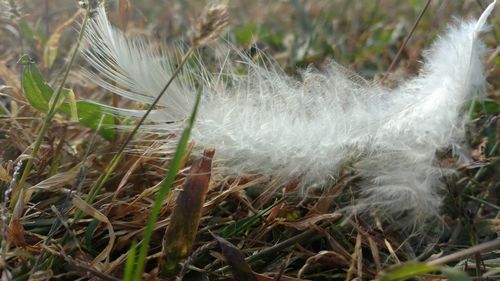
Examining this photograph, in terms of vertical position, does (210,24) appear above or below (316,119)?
above

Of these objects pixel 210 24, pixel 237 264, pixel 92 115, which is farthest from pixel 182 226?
pixel 92 115

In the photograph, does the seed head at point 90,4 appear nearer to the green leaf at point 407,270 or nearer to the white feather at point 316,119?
the white feather at point 316,119

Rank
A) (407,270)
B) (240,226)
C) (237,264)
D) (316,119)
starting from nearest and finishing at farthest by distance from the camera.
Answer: (407,270) < (237,264) < (240,226) < (316,119)

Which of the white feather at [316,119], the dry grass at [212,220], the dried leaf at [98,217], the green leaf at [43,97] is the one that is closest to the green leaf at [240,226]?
the dry grass at [212,220]

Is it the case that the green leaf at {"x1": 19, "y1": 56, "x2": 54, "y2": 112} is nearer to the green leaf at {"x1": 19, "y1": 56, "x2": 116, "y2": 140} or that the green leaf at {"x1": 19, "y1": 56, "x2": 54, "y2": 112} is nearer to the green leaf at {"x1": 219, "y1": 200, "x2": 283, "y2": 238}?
the green leaf at {"x1": 19, "y1": 56, "x2": 116, "y2": 140}

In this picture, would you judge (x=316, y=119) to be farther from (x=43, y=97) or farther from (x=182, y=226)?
(x=43, y=97)

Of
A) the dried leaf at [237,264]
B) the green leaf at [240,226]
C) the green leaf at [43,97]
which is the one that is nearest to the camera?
the dried leaf at [237,264]

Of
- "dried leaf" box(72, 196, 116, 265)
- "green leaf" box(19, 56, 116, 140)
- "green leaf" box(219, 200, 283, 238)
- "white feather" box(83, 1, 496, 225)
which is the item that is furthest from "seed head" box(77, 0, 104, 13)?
"green leaf" box(219, 200, 283, 238)
